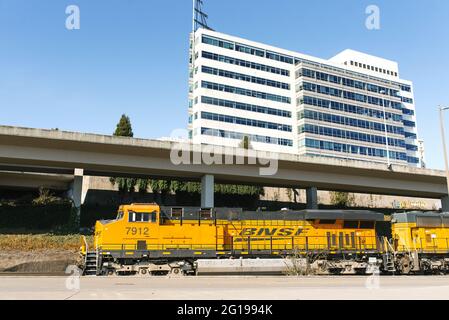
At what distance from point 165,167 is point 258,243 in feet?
51.7

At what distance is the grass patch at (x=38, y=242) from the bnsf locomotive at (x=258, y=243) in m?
11.4

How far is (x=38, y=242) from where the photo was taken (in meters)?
31.8

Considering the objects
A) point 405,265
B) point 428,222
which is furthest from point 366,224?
point 428,222

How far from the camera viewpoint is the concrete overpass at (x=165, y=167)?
106 feet

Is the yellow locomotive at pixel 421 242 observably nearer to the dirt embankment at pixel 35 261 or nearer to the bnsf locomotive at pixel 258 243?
the bnsf locomotive at pixel 258 243

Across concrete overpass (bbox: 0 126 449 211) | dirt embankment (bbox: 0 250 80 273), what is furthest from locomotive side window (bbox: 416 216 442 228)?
dirt embankment (bbox: 0 250 80 273)

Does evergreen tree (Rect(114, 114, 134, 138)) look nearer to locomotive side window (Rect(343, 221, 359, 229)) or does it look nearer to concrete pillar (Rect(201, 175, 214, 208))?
concrete pillar (Rect(201, 175, 214, 208))

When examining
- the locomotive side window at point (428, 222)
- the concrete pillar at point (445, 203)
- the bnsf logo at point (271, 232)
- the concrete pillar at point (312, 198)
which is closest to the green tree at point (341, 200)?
the concrete pillar at point (312, 198)

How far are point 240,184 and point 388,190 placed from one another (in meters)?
17.9

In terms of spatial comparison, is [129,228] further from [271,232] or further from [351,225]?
[351,225]

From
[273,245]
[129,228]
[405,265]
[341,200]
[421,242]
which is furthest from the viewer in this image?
[341,200]

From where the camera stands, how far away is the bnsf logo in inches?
885

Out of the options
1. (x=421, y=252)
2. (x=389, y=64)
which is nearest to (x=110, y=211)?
(x=421, y=252)
